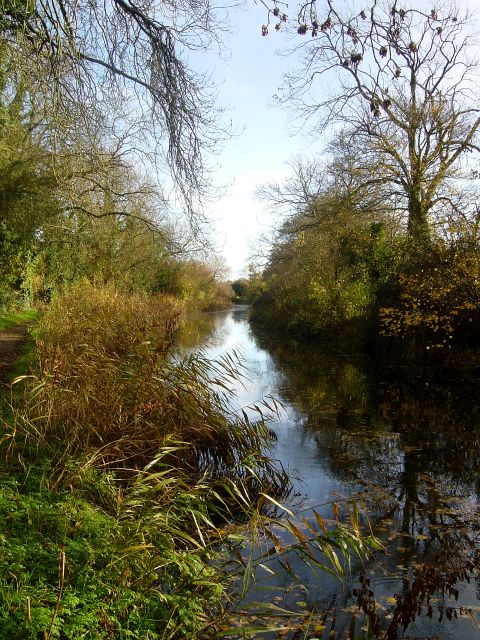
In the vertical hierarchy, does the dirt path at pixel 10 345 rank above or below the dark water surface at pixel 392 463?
above

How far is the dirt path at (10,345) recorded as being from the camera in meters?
9.89

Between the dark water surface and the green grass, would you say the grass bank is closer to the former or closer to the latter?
the dark water surface

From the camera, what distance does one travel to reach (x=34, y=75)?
5.59m

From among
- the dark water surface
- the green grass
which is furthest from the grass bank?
the green grass

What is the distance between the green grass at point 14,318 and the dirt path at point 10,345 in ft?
0.82

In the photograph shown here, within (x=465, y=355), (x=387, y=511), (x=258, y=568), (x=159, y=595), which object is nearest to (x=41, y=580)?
(x=159, y=595)

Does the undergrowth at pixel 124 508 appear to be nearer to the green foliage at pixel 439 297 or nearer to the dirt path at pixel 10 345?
the dirt path at pixel 10 345

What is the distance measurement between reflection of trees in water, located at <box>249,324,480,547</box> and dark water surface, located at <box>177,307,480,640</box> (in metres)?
0.02

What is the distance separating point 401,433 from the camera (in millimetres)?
8820

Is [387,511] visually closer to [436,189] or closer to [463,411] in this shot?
[463,411]

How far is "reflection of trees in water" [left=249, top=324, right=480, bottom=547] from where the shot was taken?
5.94 m

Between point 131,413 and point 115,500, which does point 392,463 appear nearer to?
point 131,413

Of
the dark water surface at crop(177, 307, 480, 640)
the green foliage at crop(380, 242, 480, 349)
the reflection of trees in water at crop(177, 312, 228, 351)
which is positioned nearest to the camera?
the dark water surface at crop(177, 307, 480, 640)

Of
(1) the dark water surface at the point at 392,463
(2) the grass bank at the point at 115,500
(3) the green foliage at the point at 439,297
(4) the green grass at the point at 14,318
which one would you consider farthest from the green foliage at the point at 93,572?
(4) the green grass at the point at 14,318
